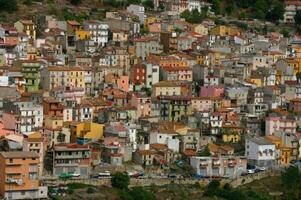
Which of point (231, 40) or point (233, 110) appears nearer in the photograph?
point (233, 110)

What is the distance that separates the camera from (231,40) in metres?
40.1

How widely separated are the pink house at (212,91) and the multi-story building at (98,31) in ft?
18.5

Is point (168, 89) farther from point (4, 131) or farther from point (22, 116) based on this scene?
point (4, 131)

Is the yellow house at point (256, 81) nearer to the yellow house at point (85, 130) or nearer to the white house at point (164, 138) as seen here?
the white house at point (164, 138)

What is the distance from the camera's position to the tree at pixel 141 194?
25.0 meters

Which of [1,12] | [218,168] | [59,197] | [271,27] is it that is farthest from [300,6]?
[59,197]

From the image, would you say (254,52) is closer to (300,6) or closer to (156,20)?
(156,20)

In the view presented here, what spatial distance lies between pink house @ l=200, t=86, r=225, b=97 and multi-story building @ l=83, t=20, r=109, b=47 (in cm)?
565

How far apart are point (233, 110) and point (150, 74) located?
10.2 feet

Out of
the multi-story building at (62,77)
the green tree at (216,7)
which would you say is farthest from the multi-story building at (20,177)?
the green tree at (216,7)

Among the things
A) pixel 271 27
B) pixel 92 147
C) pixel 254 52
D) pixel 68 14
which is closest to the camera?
pixel 92 147

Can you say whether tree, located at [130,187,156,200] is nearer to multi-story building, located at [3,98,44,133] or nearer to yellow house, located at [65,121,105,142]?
yellow house, located at [65,121,105,142]

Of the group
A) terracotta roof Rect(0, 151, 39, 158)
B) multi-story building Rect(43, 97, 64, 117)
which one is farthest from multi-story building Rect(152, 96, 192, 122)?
terracotta roof Rect(0, 151, 39, 158)

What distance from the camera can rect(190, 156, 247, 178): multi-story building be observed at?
89.4 feet
